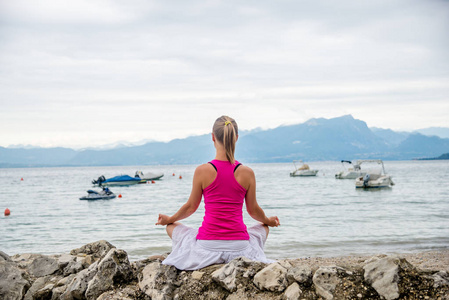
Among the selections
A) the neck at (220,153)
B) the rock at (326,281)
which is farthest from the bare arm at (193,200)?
the rock at (326,281)

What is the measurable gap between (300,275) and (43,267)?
431 centimetres

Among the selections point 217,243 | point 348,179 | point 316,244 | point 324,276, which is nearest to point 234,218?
point 217,243

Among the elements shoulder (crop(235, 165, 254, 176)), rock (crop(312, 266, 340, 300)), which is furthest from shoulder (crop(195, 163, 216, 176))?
rock (crop(312, 266, 340, 300))

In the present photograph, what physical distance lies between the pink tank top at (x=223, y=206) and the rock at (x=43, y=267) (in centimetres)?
314

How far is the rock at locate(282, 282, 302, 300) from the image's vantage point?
4.18 metres

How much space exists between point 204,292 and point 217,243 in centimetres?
54

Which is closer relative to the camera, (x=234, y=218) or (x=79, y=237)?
(x=234, y=218)

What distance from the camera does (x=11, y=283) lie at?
19.4 feet

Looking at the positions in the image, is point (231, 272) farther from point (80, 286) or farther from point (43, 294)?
point (43, 294)

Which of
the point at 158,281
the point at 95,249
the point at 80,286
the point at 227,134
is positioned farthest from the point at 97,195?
the point at 227,134

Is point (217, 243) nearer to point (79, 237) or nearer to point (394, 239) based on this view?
point (394, 239)

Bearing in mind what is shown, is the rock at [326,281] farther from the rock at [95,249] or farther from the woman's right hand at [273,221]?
the rock at [95,249]

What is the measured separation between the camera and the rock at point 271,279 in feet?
14.3

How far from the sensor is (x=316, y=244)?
13555 millimetres
